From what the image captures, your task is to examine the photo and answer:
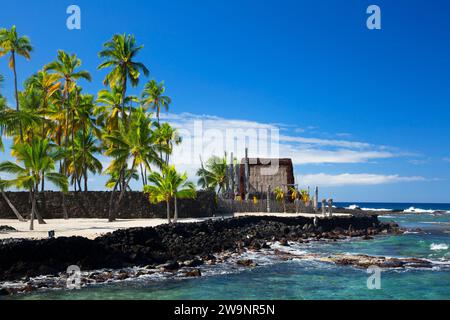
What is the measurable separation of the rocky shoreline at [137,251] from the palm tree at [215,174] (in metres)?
22.0

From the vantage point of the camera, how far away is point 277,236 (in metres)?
30.9

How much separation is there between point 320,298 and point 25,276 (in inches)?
402

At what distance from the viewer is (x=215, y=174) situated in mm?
55125

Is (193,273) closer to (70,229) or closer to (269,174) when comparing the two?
(70,229)

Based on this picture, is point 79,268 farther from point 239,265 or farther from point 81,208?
point 81,208

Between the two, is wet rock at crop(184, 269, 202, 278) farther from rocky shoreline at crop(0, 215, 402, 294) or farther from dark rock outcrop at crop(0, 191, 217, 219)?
dark rock outcrop at crop(0, 191, 217, 219)

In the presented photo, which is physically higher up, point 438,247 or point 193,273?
point 193,273

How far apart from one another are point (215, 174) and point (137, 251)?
34.9m

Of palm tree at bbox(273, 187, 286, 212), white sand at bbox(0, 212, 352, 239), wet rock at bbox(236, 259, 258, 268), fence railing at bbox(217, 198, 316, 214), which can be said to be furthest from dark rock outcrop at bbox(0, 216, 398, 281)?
palm tree at bbox(273, 187, 286, 212)

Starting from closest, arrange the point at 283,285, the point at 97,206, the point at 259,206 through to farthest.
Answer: the point at 283,285 → the point at 97,206 → the point at 259,206

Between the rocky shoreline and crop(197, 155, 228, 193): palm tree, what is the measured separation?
A: 22.0 meters

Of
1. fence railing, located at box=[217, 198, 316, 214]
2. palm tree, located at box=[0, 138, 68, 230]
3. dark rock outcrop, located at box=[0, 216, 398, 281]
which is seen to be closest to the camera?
dark rock outcrop, located at box=[0, 216, 398, 281]

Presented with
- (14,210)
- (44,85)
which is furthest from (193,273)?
(44,85)

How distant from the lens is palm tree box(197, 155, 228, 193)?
2143 inches
